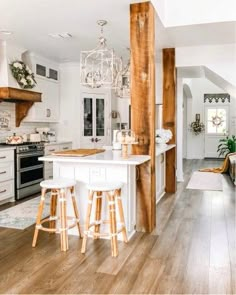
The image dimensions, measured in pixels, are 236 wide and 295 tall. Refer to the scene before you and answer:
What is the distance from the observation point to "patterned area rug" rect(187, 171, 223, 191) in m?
6.58

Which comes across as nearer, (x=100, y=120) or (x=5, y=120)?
(x=5, y=120)

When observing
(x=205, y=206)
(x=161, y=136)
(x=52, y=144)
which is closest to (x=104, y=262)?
(x=205, y=206)

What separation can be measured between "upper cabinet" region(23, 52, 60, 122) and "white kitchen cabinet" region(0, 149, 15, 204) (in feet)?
4.70

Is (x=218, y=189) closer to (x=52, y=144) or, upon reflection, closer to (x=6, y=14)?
(x=52, y=144)

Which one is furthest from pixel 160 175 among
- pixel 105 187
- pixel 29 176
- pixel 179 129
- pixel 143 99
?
pixel 105 187

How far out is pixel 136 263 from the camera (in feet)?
9.66

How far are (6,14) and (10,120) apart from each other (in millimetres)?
2539

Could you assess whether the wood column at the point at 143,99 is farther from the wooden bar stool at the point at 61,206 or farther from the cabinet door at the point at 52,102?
the cabinet door at the point at 52,102

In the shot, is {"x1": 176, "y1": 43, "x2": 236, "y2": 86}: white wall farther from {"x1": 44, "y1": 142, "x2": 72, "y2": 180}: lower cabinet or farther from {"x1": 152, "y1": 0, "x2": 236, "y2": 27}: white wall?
{"x1": 44, "y1": 142, "x2": 72, "y2": 180}: lower cabinet

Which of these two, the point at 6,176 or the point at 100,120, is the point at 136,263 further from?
the point at 100,120

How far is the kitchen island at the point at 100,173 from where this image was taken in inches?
137

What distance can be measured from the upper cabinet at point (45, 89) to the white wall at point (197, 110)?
6698mm

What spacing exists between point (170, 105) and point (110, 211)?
3427 mm

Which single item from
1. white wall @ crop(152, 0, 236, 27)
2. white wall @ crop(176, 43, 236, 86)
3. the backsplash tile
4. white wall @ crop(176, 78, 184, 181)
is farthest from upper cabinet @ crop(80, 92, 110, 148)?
white wall @ crop(152, 0, 236, 27)
